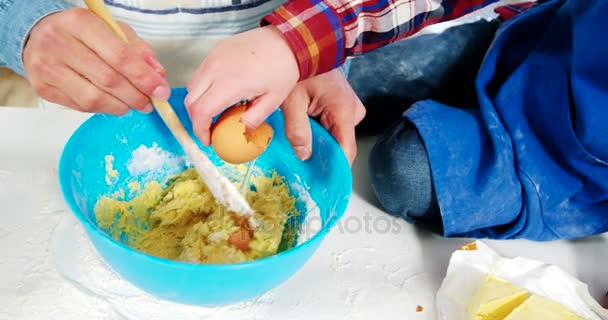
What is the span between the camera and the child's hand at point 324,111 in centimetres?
69

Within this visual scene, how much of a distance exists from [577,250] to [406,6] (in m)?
0.47

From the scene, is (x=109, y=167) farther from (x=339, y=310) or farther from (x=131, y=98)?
(x=339, y=310)

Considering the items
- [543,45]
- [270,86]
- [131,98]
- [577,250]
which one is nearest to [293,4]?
[270,86]

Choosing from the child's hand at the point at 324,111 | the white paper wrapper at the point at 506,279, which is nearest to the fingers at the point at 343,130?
the child's hand at the point at 324,111

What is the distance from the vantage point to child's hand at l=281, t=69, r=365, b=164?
2.27 ft

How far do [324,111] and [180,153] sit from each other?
0.70 feet

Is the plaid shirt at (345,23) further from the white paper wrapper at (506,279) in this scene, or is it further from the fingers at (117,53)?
the white paper wrapper at (506,279)

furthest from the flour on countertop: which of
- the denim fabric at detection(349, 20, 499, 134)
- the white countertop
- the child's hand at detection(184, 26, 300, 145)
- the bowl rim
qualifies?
the denim fabric at detection(349, 20, 499, 134)

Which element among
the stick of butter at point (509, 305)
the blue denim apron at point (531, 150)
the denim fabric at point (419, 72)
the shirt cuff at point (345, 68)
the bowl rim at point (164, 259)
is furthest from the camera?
the denim fabric at point (419, 72)

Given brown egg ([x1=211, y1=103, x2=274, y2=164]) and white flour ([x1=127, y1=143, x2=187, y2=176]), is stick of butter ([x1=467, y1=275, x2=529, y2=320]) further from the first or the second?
white flour ([x1=127, y1=143, x2=187, y2=176])

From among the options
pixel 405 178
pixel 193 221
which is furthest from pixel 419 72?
pixel 193 221

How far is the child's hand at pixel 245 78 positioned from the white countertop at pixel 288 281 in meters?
0.24

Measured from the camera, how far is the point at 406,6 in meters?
0.68

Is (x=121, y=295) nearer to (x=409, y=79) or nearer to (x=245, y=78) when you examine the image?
(x=245, y=78)
